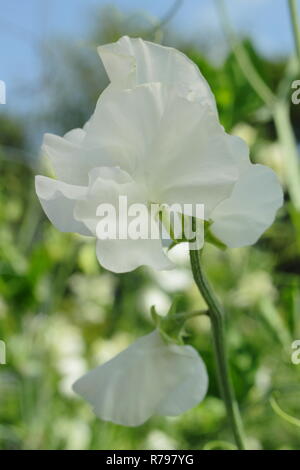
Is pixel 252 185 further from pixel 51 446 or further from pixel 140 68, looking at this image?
pixel 51 446

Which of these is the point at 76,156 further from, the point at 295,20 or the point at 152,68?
the point at 295,20

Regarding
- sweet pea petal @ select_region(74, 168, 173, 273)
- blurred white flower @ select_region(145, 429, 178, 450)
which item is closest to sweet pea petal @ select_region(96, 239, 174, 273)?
sweet pea petal @ select_region(74, 168, 173, 273)

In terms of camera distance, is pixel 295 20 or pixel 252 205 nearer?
pixel 252 205

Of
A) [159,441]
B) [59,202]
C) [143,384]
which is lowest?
[159,441]

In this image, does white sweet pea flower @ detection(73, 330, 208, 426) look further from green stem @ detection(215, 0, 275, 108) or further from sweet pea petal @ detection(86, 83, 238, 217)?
green stem @ detection(215, 0, 275, 108)

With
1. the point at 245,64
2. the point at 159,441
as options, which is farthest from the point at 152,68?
the point at 159,441

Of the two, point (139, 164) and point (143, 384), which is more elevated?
point (139, 164)

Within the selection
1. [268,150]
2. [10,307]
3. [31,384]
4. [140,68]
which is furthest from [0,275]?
[140,68]
